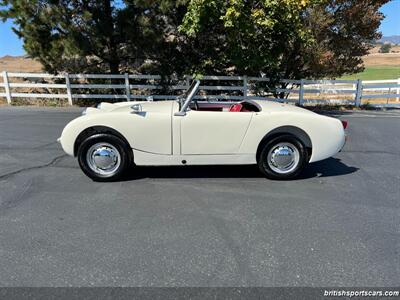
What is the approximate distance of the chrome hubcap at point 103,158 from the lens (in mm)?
4574

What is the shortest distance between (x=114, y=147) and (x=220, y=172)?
1616 millimetres

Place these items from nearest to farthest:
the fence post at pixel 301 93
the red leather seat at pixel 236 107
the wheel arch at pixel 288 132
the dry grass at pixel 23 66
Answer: the wheel arch at pixel 288 132 < the red leather seat at pixel 236 107 < the fence post at pixel 301 93 < the dry grass at pixel 23 66

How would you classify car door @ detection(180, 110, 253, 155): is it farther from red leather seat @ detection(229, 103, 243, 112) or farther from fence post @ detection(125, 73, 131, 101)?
fence post @ detection(125, 73, 131, 101)

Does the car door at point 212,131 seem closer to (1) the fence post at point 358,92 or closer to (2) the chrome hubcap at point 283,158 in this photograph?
(2) the chrome hubcap at point 283,158

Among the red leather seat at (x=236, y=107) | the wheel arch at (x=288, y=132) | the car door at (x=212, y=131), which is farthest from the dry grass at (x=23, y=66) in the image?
the wheel arch at (x=288, y=132)

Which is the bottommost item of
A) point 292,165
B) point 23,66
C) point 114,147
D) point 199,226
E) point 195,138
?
point 199,226

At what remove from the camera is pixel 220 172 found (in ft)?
16.8

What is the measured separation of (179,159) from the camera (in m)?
4.59

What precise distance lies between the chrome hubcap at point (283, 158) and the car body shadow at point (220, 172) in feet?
0.86

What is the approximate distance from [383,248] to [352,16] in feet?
38.6

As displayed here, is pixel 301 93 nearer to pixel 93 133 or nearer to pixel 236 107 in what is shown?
pixel 236 107

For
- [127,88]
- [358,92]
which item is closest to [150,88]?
[127,88]

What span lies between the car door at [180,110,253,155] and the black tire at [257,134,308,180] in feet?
1.30

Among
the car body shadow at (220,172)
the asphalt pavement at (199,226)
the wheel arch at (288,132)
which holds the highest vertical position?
the wheel arch at (288,132)
